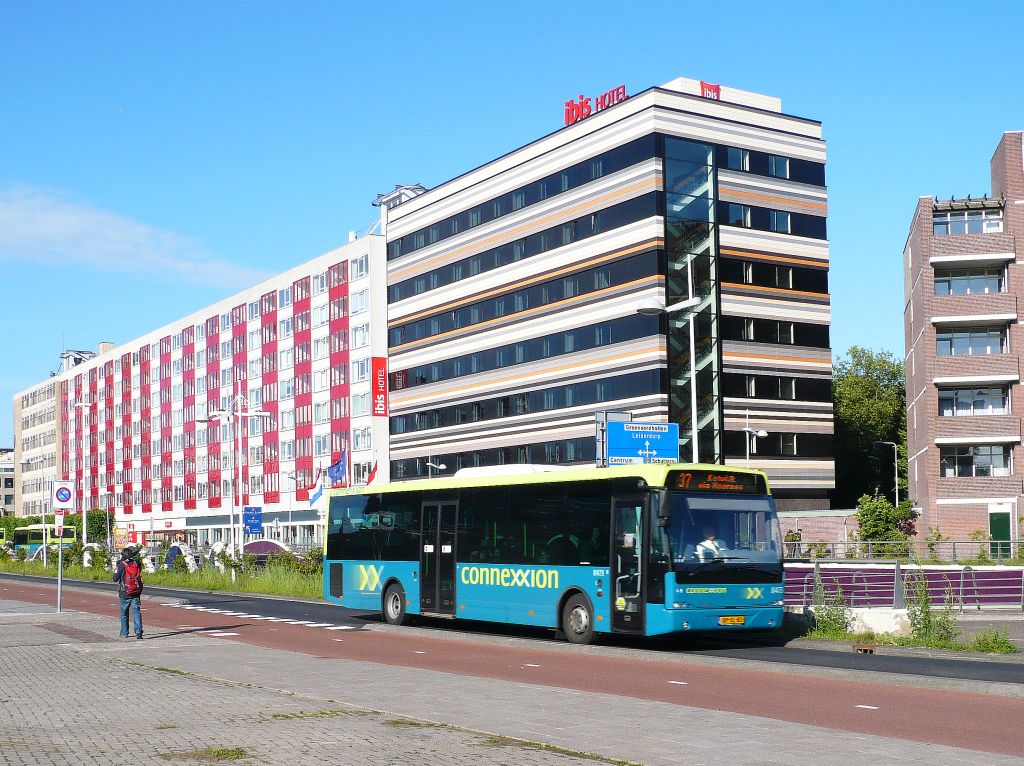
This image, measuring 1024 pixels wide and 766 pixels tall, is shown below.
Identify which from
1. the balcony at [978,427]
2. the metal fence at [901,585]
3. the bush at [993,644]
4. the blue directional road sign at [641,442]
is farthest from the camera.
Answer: the balcony at [978,427]

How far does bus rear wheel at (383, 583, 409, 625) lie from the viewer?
2688 centimetres

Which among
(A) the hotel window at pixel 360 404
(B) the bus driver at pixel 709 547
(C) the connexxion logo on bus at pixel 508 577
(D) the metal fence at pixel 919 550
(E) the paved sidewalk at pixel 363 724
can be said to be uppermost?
(A) the hotel window at pixel 360 404

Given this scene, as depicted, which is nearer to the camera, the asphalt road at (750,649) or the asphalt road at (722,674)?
the asphalt road at (722,674)

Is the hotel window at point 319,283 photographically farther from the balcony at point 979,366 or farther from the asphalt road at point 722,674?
the asphalt road at point 722,674

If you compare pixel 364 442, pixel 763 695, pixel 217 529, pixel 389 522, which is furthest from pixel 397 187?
pixel 763 695

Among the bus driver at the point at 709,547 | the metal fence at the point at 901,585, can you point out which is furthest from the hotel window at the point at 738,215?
the bus driver at the point at 709,547

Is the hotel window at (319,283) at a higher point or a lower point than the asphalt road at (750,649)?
higher

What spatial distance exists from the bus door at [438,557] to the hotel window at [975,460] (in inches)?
1791

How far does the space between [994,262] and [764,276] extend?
11.6 metres

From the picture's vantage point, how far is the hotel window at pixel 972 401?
65.1 metres

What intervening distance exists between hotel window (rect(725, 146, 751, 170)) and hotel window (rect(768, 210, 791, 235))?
2.86 metres

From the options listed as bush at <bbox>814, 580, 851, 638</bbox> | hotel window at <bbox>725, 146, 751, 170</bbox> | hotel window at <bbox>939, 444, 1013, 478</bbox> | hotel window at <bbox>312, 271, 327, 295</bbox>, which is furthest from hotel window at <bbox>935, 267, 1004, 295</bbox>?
bush at <bbox>814, 580, 851, 638</bbox>

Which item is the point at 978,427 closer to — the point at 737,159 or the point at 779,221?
the point at 779,221

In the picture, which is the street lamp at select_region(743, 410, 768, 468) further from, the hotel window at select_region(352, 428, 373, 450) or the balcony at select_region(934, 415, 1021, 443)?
the hotel window at select_region(352, 428, 373, 450)
